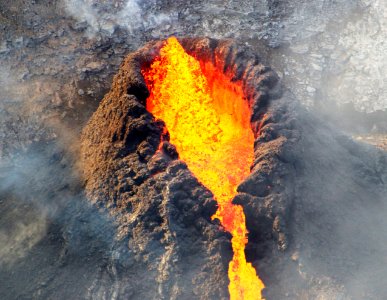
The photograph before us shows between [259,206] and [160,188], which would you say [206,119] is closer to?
[160,188]

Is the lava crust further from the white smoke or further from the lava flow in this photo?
the white smoke

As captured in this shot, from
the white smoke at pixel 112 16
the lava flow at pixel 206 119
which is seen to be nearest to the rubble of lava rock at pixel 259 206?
the lava flow at pixel 206 119

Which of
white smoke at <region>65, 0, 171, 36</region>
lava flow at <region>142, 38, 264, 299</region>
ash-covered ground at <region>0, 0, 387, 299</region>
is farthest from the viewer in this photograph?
white smoke at <region>65, 0, 171, 36</region>

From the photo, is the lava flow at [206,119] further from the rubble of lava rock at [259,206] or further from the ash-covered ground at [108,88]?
the ash-covered ground at [108,88]

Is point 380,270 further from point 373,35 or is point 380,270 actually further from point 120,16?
point 120,16

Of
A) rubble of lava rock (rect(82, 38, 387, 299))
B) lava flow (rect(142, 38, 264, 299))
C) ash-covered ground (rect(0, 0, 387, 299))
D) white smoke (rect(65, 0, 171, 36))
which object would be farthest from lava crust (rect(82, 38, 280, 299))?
white smoke (rect(65, 0, 171, 36))

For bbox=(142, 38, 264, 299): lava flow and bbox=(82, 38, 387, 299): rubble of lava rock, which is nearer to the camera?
bbox=(82, 38, 387, 299): rubble of lava rock
